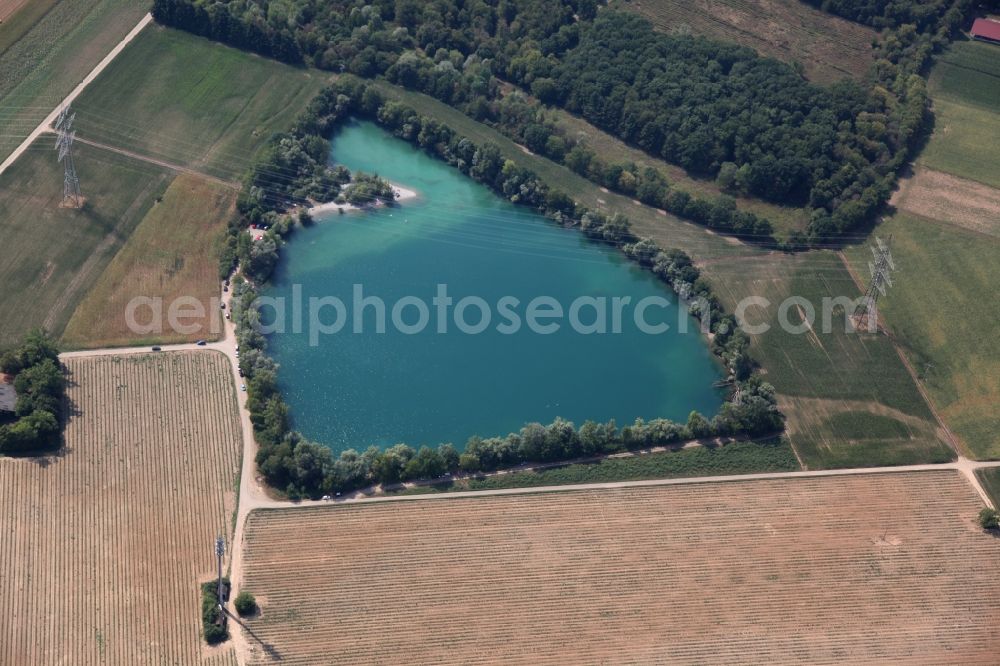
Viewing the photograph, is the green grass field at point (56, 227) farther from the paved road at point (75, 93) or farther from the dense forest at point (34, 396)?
the dense forest at point (34, 396)

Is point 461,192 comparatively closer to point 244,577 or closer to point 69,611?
point 244,577

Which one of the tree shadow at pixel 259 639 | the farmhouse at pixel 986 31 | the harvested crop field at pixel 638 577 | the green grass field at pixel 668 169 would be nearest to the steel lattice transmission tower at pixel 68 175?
the harvested crop field at pixel 638 577

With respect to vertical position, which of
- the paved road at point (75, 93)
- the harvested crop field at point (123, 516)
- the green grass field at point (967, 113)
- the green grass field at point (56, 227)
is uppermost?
the green grass field at point (967, 113)

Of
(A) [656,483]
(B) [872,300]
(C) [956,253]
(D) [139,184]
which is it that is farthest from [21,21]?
(C) [956,253]

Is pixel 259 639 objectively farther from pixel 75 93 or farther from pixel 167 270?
pixel 75 93

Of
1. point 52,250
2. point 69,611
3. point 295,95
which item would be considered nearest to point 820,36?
point 295,95

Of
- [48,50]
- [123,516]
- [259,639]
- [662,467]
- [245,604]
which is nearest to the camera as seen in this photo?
[259,639]
